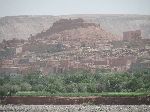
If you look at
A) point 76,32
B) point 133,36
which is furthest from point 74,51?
point 133,36

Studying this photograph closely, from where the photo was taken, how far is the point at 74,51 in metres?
67.2

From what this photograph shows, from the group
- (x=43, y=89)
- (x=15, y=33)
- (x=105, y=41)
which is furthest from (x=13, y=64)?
(x=15, y=33)

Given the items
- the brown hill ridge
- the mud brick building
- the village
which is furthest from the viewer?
the brown hill ridge

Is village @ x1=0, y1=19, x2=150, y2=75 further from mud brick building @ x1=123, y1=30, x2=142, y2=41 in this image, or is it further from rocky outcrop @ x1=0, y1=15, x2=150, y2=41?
rocky outcrop @ x1=0, y1=15, x2=150, y2=41

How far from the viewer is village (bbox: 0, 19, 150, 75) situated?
59.8 meters

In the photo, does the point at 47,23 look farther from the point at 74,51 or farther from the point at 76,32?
the point at 74,51

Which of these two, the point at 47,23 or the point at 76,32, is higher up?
the point at 47,23

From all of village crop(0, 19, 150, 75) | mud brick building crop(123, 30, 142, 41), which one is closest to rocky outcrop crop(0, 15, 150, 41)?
village crop(0, 19, 150, 75)

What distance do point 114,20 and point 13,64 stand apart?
65646mm

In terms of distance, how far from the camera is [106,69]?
5622cm

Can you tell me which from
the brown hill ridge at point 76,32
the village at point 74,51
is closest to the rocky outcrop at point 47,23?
the brown hill ridge at point 76,32

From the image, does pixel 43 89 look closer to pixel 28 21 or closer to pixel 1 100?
pixel 1 100

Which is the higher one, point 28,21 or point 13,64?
point 28,21

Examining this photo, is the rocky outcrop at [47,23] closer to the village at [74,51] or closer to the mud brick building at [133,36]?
the village at [74,51]
